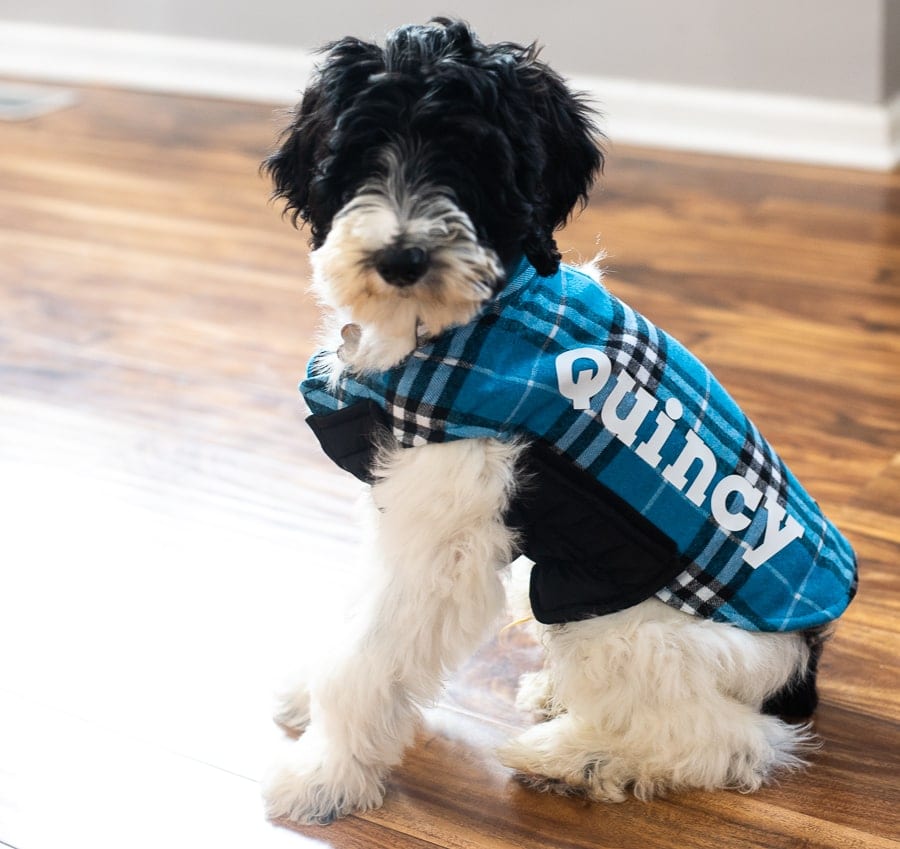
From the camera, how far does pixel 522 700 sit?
5.83ft

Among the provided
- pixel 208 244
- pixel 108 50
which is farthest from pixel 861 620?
pixel 108 50

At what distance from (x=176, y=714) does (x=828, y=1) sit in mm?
3233

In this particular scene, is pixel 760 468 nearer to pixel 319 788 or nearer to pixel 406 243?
pixel 406 243

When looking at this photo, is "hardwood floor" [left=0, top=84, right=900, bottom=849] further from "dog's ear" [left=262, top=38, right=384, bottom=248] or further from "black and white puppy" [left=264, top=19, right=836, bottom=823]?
"dog's ear" [left=262, top=38, right=384, bottom=248]

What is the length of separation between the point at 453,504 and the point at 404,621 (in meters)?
0.17

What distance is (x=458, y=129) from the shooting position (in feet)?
4.25

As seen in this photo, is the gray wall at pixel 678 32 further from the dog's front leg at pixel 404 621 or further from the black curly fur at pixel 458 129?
the dog's front leg at pixel 404 621

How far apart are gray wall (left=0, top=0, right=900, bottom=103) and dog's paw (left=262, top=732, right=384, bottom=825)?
2.72 m

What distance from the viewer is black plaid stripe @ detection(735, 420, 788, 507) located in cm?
154

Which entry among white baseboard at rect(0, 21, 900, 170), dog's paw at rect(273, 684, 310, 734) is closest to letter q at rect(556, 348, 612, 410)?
dog's paw at rect(273, 684, 310, 734)

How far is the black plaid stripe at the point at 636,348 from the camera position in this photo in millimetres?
1461

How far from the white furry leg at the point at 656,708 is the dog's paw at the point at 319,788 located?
195 mm

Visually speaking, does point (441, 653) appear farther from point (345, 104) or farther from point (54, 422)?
point (54, 422)

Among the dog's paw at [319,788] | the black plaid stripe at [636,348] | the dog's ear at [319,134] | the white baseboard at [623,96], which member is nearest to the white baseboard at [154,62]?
the white baseboard at [623,96]
